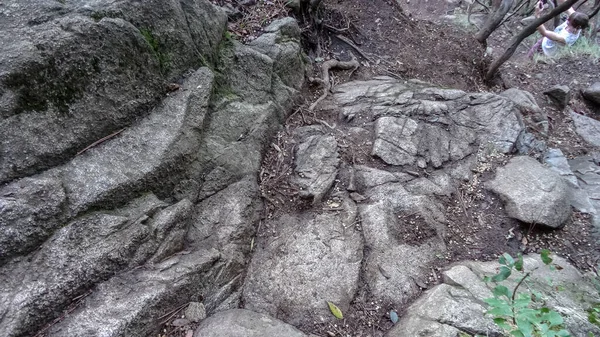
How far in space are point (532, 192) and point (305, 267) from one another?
7.01 feet

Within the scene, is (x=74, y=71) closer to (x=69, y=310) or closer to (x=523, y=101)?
(x=69, y=310)

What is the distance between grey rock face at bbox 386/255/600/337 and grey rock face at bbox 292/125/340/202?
1106mm

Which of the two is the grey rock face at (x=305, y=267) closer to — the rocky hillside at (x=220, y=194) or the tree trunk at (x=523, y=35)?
the rocky hillside at (x=220, y=194)

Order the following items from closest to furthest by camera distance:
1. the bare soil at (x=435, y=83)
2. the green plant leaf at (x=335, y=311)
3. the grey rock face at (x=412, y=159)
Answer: the green plant leaf at (x=335, y=311)
the grey rock face at (x=412, y=159)
the bare soil at (x=435, y=83)

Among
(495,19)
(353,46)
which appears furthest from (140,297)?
(495,19)

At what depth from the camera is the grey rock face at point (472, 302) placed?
228cm

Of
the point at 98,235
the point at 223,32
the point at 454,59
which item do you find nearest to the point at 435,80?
the point at 454,59

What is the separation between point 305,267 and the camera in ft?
8.80

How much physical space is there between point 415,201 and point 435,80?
2.77m

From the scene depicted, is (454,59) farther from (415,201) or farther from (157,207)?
(157,207)

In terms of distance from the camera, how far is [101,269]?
6.93ft

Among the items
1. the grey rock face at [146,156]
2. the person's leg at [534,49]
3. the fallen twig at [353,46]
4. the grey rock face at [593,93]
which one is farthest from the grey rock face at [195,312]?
the person's leg at [534,49]

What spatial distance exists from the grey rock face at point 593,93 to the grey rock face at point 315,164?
199 inches

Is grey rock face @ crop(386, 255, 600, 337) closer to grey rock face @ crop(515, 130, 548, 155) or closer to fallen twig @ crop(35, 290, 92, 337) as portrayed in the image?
grey rock face @ crop(515, 130, 548, 155)
